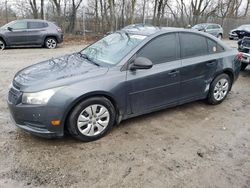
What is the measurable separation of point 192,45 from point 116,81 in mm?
1758

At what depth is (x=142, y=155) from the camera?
10.8 ft

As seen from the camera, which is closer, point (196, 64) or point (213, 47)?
point (196, 64)

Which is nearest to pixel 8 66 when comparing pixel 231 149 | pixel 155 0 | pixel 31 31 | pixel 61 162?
pixel 31 31

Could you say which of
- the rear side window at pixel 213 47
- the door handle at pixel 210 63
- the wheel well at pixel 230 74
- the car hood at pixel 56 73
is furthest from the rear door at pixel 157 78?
the wheel well at pixel 230 74

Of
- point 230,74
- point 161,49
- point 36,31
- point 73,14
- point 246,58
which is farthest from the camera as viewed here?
point 73,14

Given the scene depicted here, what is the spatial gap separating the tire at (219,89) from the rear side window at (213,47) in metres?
0.51

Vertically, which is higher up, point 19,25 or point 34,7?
point 34,7

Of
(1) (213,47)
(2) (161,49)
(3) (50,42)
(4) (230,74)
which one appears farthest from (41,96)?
(3) (50,42)

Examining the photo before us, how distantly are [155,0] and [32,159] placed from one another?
78.3 ft

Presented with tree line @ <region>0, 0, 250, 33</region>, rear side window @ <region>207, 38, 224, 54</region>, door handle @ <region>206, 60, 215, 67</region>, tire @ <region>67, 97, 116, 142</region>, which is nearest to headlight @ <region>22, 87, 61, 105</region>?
tire @ <region>67, 97, 116, 142</region>

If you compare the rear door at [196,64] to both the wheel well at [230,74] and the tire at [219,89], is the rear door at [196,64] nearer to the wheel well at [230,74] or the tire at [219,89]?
the tire at [219,89]

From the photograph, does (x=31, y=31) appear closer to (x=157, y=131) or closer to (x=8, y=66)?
(x=8, y=66)

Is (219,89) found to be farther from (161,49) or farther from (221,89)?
(161,49)

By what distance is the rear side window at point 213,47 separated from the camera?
477 centimetres
